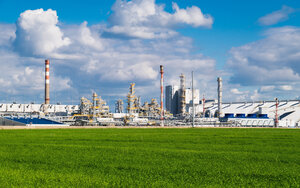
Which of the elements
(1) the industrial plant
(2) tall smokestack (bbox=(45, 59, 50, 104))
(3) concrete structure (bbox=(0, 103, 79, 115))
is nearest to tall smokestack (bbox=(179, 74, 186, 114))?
(1) the industrial plant

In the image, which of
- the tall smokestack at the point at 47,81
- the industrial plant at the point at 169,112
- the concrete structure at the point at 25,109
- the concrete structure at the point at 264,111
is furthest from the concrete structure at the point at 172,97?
the tall smokestack at the point at 47,81

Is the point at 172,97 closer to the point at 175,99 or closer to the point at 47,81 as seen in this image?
the point at 175,99

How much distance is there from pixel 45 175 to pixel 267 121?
106 metres

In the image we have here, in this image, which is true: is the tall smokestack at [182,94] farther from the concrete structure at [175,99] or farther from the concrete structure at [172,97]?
the concrete structure at [172,97]

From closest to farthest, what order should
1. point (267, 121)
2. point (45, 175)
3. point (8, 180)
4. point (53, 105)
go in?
point (8, 180) < point (45, 175) < point (267, 121) < point (53, 105)

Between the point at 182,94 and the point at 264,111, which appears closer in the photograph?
the point at 182,94

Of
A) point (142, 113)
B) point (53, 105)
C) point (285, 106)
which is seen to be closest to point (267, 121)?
point (285, 106)

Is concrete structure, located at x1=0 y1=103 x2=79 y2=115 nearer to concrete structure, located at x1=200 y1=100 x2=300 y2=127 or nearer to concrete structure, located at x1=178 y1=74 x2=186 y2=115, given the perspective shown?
concrete structure, located at x1=178 y1=74 x2=186 y2=115

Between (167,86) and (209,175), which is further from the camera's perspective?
(167,86)

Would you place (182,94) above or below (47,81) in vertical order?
below

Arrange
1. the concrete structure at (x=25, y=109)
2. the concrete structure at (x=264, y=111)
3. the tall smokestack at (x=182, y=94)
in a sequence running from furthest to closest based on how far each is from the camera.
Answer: the tall smokestack at (x=182, y=94) < the concrete structure at (x=25, y=109) < the concrete structure at (x=264, y=111)

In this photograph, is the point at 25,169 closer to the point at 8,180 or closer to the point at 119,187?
the point at 8,180

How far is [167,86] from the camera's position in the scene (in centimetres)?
12400

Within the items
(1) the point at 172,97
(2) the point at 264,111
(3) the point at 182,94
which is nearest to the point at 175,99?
(1) the point at 172,97
